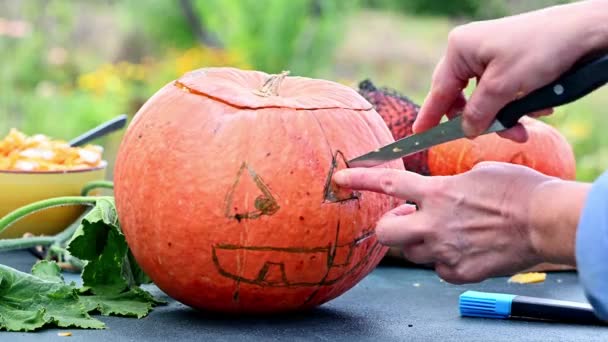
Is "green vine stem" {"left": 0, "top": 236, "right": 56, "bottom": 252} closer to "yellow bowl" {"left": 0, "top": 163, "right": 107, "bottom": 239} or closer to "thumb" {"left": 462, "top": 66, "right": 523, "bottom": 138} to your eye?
"yellow bowl" {"left": 0, "top": 163, "right": 107, "bottom": 239}

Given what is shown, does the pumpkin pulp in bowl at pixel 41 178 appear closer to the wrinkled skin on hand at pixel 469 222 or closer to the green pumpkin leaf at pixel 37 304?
the green pumpkin leaf at pixel 37 304

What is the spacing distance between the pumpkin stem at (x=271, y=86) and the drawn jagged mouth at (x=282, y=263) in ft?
0.90

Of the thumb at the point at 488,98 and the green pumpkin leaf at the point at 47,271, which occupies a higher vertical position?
the thumb at the point at 488,98

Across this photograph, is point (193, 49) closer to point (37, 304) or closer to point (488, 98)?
point (37, 304)

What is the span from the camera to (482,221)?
4.14 ft

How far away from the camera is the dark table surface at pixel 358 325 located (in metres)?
1.38

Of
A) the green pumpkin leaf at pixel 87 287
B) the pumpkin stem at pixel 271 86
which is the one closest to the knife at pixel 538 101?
the pumpkin stem at pixel 271 86

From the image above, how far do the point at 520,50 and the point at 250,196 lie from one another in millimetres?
474

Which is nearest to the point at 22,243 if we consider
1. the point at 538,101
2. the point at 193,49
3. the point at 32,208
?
the point at 32,208

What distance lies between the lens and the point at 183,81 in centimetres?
156

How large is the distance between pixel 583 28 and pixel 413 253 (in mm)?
397

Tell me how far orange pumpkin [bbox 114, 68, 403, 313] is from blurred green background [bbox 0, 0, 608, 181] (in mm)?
3041

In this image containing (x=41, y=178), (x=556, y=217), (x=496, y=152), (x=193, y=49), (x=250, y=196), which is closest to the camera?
(x=556, y=217)

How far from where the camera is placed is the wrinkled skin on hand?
4.03ft
